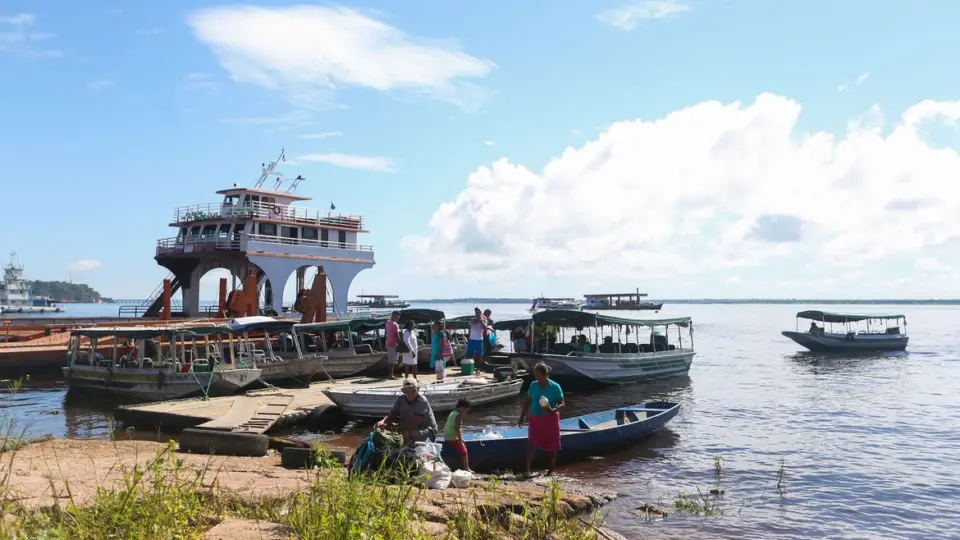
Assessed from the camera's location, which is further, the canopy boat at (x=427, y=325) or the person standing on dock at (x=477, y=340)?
the canopy boat at (x=427, y=325)

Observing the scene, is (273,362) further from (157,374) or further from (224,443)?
(224,443)

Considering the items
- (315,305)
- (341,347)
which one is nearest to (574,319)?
(341,347)

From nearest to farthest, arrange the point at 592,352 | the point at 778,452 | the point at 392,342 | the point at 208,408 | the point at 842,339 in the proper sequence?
the point at 778,452
the point at 208,408
the point at 392,342
the point at 592,352
the point at 842,339

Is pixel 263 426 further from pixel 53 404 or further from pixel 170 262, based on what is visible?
pixel 170 262

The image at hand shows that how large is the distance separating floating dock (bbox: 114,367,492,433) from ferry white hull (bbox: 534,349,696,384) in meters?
7.17

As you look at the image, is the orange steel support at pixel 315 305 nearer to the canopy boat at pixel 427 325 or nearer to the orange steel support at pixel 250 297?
the orange steel support at pixel 250 297

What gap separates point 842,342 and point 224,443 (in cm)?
4198

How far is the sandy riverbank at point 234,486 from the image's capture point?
22.5 feet

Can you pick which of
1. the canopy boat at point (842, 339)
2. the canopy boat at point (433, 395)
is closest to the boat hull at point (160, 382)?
the canopy boat at point (433, 395)

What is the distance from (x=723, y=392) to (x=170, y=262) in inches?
1119

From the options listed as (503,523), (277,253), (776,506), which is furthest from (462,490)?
(277,253)

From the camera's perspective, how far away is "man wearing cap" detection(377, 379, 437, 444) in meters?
9.90

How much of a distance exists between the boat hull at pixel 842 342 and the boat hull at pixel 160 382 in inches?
1409

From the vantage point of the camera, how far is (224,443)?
12.5m
